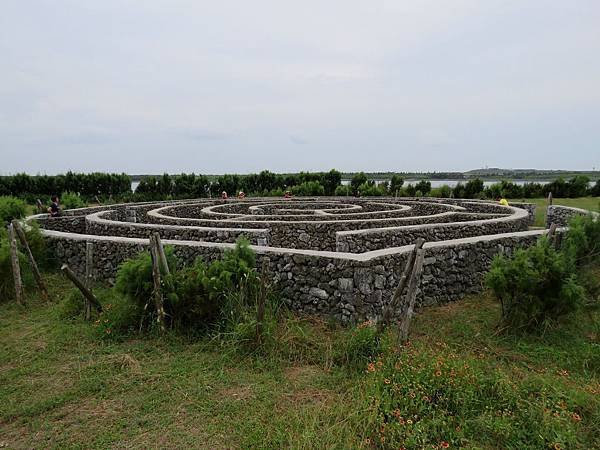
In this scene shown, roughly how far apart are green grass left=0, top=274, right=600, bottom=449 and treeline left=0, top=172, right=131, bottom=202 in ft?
87.0

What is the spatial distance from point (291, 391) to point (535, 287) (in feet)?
11.1

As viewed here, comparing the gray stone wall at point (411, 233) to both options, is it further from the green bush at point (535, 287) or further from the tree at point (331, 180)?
the tree at point (331, 180)

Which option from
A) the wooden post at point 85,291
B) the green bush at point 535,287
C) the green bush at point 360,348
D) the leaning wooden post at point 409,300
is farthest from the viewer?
the wooden post at point 85,291

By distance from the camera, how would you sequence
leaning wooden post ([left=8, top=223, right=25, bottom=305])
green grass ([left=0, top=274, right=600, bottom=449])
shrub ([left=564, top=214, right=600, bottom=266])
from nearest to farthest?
green grass ([left=0, top=274, right=600, bottom=449]) → shrub ([left=564, top=214, right=600, bottom=266]) → leaning wooden post ([left=8, top=223, right=25, bottom=305])

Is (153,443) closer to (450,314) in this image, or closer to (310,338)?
(310,338)

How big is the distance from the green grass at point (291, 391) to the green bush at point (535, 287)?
284 millimetres

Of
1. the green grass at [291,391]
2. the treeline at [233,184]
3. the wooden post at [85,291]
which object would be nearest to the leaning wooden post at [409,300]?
the green grass at [291,391]

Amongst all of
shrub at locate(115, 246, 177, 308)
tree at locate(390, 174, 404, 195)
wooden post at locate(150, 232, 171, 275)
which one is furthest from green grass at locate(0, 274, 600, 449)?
tree at locate(390, 174, 404, 195)

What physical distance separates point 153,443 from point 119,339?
2.21 metres

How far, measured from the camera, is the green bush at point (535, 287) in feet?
16.9

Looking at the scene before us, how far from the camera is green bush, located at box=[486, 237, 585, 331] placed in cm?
514

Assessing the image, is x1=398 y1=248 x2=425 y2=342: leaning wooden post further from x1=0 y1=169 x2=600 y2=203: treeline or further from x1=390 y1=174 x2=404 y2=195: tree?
x1=390 y1=174 x2=404 y2=195: tree

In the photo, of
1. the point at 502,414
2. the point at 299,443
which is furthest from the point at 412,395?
the point at 299,443

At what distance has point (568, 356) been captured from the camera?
476 centimetres
